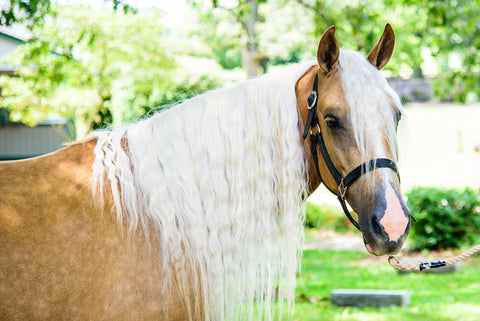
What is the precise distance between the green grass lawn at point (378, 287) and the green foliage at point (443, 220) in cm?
48

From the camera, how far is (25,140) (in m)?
14.9

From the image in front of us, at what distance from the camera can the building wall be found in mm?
14836

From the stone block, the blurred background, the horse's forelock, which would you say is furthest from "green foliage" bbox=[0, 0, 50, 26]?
the stone block

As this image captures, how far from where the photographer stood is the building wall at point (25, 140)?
14836mm

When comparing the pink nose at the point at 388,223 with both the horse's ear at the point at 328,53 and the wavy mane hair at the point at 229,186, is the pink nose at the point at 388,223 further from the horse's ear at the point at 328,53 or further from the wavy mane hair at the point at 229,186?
the horse's ear at the point at 328,53

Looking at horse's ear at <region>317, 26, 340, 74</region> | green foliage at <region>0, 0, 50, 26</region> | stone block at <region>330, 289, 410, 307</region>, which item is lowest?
stone block at <region>330, 289, 410, 307</region>

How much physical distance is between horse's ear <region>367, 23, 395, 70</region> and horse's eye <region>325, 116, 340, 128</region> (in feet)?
1.31

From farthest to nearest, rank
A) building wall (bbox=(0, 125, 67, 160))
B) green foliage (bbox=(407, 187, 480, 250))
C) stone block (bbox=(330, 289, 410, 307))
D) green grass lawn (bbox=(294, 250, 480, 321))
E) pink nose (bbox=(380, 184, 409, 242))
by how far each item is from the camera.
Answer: building wall (bbox=(0, 125, 67, 160)) → green foliage (bbox=(407, 187, 480, 250)) → stone block (bbox=(330, 289, 410, 307)) → green grass lawn (bbox=(294, 250, 480, 321)) → pink nose (bbox=(380, 184, 409, 242))

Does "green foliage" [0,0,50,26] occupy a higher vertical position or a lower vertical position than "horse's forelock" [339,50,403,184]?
higher

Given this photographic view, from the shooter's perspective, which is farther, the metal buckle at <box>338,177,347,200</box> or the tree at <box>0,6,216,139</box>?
the tree at <box>0,6,216,139</box>

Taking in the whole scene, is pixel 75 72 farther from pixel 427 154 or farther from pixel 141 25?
pixel 427 154

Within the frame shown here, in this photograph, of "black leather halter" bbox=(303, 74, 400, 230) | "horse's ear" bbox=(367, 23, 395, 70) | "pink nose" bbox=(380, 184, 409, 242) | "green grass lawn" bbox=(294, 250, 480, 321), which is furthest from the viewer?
"green grass lawn" bbox=(294, 250, 480, 321)

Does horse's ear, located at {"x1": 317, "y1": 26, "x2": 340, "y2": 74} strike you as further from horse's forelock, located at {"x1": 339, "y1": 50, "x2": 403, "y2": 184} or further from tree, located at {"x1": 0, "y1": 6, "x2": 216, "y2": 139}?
tree, located at {"x1": 0, "y1": 6, "x2": 216, "y2": 139}

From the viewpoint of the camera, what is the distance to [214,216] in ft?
6.73
